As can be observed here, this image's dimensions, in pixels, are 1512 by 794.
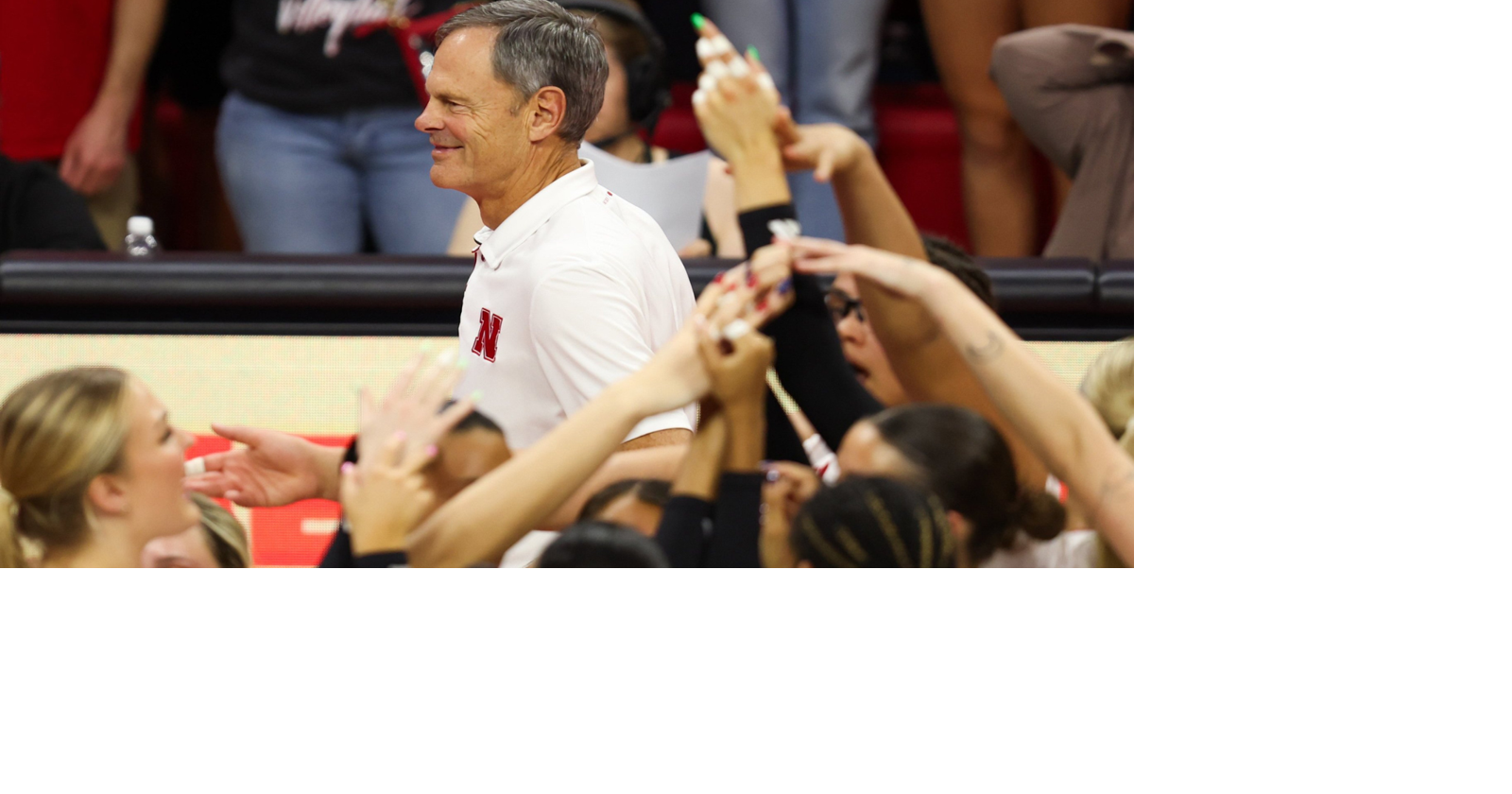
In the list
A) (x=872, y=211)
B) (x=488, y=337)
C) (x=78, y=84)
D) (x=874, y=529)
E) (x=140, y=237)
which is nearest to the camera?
(x=874, y=529)

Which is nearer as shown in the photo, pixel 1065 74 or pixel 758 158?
pixel 758 158

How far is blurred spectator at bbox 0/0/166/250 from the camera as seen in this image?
10.2ft

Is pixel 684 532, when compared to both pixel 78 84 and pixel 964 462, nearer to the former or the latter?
pixel 964 462

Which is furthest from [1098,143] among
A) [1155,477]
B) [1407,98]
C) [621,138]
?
[1155,477]

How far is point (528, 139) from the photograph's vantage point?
6.07ft

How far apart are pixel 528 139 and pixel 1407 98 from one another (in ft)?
3.10

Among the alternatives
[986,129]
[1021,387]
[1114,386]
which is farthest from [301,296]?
[986,129]

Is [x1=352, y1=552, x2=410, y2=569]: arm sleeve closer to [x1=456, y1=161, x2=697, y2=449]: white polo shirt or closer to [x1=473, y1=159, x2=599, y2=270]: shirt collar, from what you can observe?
[x1=456, y1=161, x2=697, y2=449]: white polo shirt

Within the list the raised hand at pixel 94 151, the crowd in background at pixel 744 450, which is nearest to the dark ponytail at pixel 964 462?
the crowd in background at pixel 744 450

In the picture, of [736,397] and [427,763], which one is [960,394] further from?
[427,763]

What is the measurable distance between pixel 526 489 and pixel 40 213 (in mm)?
1713

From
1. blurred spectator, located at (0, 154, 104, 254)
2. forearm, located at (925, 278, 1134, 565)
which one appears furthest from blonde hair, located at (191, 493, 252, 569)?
blurred spectator, located at (0, 154, 104, 254)

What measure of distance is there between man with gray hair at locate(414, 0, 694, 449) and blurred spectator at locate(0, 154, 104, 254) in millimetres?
1122

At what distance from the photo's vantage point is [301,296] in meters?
2.32
